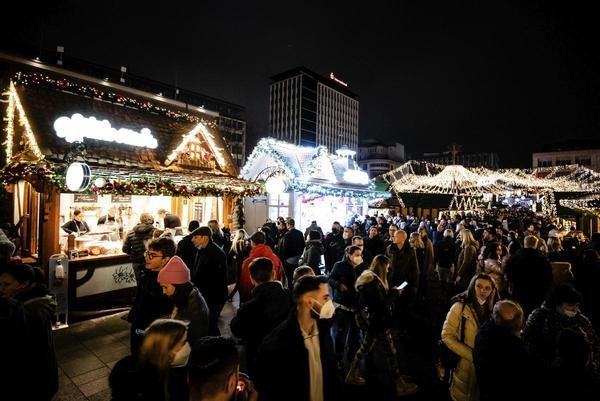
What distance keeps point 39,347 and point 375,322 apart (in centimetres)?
344

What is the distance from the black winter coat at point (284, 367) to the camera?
2230 millimetres

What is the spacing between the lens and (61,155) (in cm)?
774

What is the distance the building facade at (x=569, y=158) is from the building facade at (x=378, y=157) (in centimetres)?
3286

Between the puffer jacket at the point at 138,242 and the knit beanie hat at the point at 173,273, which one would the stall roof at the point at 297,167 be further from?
the knit beanie hat at the point at 173,273

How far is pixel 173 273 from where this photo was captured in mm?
2979

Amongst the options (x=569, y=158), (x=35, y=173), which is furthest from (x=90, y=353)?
(x=569, y=158)

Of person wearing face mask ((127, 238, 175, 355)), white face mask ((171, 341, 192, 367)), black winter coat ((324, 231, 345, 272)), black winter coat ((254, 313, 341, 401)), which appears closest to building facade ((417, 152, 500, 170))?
black winter coat ((324, 231, 345, 272))

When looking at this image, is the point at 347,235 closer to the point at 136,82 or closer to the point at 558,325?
the point at 558,325

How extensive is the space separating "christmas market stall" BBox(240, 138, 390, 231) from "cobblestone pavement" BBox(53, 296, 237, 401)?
25.8ft

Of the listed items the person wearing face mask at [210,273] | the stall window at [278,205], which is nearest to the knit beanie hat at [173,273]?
the person wearing face mask at [210,273]

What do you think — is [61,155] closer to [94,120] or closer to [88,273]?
[94,120]

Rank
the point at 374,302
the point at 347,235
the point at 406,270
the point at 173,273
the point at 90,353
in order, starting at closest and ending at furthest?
the point at 173,273
the point at 374,302
the point at 90,353
the point at 406,270
the point at 347,235

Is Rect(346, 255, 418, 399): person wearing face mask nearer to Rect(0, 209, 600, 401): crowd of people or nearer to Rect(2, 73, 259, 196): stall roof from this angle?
Rect(0, 209, 600, 401): crowd of people

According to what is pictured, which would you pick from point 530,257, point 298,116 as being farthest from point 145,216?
point 298,116
